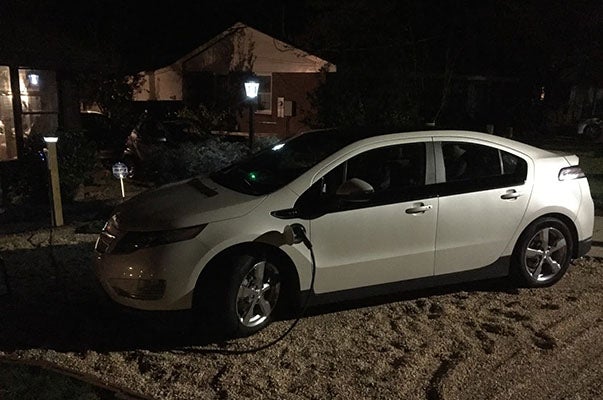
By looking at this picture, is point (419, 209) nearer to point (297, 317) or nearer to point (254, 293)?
point (297, 317)

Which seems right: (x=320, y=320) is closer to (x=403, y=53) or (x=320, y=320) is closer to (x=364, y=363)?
(x=364, y=363)

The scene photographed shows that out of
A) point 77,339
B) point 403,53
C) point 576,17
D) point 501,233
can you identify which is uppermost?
point 576,17

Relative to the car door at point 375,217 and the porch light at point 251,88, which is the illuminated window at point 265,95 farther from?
the car door at point 375,217

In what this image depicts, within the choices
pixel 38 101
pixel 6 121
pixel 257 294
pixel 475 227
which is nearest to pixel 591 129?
pixel 38 101

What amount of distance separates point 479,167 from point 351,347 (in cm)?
206

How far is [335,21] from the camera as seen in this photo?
49.6ft

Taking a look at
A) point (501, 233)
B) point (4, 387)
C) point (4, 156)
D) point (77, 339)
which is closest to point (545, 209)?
point (501, 233)

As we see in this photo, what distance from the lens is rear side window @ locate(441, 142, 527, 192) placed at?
527cm

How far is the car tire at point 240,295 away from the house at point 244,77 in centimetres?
1230

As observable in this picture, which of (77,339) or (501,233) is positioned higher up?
(501,233)

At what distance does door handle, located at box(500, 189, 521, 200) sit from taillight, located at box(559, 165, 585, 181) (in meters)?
0.59

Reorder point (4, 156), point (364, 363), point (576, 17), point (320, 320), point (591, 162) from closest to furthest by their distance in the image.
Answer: point (364, 363)
point (320, 320)
point (4, 156)
point (591, 162)
point (576, 17)

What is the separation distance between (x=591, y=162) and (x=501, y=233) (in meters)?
11.2

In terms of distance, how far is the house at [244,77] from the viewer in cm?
1741
